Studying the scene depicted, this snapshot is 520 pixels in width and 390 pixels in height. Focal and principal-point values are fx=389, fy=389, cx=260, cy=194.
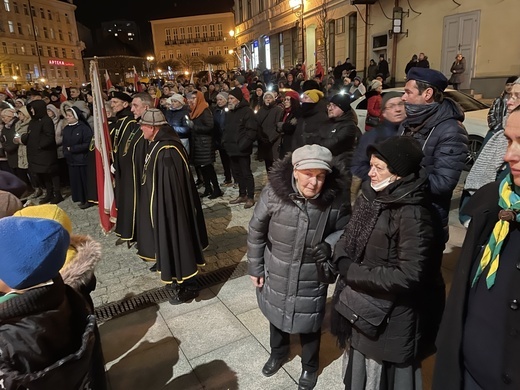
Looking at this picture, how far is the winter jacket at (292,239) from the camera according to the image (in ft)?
8.75

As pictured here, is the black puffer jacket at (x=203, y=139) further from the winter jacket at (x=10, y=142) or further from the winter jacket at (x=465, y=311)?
the winter jacket at (x=465, y=311)

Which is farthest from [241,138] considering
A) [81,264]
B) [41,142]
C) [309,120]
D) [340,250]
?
[81,264]

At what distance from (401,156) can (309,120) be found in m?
3.92

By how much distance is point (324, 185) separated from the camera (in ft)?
8.75

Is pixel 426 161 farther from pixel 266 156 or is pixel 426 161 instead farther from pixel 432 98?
pixel 266 156

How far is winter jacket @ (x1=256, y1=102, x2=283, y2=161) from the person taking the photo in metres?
7.54

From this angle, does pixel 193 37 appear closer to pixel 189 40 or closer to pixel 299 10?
pixel 189 40

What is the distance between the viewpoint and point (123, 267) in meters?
5.22

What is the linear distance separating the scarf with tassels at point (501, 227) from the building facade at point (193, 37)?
7106 centimetres

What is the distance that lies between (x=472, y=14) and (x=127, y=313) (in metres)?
15.6

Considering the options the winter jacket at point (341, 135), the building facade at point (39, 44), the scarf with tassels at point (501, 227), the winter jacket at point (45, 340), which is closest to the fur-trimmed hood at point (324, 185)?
the scarf with tassels at point (501, 227)

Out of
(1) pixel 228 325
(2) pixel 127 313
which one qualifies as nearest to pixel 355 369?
(1) pixel 228 325

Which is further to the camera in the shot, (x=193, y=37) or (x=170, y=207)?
(x=193, y=37)

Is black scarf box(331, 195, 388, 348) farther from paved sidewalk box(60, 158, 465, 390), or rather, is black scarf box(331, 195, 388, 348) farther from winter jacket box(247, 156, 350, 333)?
paved sidewalk box(60, 158, 465, 390)
